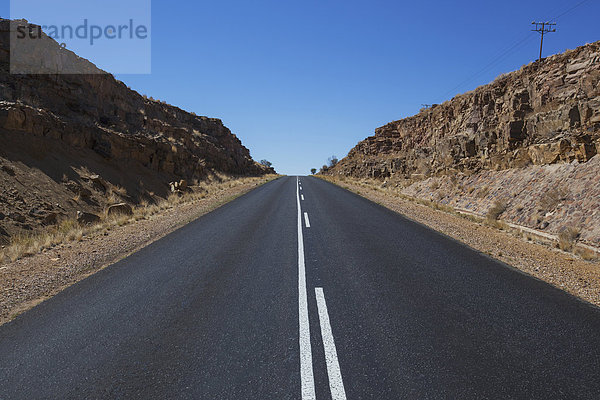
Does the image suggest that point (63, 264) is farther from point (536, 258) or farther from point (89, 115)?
point (89, 115)

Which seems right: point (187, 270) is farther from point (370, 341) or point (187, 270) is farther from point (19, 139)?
point (19, 139)

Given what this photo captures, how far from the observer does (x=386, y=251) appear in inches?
296

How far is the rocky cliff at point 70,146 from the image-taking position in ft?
39.7

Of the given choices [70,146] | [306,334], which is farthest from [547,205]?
[70,146]

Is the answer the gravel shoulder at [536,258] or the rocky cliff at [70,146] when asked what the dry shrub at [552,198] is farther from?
the rocky cliff at [70,146]

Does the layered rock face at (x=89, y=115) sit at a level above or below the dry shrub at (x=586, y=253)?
above

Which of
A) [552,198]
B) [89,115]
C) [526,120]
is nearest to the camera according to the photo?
[552,198]

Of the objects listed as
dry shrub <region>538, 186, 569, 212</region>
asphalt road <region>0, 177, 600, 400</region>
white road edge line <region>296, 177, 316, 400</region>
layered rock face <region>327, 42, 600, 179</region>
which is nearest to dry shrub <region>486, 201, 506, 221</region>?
dry shrub <region>538, 186, 569, 212</region>

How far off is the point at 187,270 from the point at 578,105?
16.1 metres

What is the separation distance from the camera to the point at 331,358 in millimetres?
3350

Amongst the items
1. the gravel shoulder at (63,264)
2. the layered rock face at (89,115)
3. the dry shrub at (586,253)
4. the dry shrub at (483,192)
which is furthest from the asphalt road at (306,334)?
the layered rock face at (89,115)

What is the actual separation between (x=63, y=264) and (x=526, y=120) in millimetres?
20219

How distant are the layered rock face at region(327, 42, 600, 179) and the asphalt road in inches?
373

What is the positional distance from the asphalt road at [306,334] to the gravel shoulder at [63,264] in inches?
19.3
